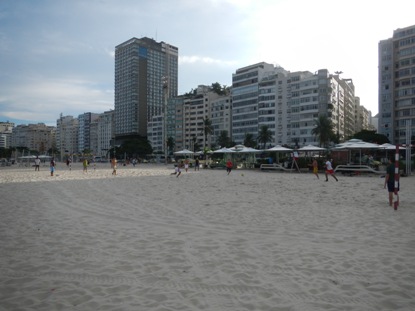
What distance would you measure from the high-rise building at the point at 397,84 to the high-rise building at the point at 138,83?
109m

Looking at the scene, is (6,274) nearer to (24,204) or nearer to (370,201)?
(24,204)

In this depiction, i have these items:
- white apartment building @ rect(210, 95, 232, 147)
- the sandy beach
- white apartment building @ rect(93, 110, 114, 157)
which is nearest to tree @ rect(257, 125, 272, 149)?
white apartment building @ rect(210, 95, 232, 147)

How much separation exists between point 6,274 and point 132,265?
1691 millimetres

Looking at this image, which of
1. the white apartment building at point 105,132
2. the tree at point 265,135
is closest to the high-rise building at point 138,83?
the white apartment building at point 105,132

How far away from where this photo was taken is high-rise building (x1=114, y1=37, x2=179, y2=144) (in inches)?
6388

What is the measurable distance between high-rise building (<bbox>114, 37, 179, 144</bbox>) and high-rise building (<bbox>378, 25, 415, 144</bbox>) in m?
109

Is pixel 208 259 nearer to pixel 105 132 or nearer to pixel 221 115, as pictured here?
pixel 221 115

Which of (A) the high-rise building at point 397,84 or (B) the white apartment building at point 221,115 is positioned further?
(B) the white apartment building at point 221,115

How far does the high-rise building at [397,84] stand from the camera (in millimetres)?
69312

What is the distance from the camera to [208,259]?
16.2ft

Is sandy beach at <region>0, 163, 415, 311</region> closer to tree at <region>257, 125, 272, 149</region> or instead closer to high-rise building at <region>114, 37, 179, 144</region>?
tree at <region>257, 125, 272, 149</region>

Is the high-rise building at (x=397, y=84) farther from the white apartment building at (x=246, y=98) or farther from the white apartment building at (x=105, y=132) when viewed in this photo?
the white apartment building at (x=105, y=132)

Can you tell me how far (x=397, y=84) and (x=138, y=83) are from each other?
124m

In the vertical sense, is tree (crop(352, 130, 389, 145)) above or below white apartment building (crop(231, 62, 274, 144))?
below
